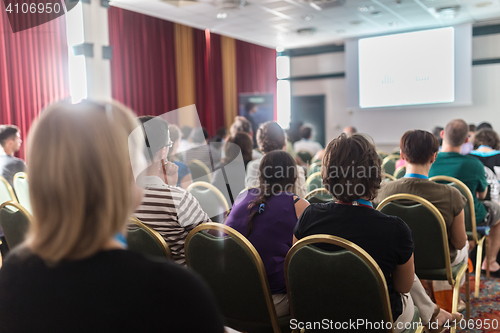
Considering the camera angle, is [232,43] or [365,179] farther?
[232,43]

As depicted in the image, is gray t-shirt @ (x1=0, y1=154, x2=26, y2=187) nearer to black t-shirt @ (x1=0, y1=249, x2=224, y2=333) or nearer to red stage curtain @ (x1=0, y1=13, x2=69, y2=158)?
red stage curtain @ (x1=0, y1=13, x2=69, y2=158)

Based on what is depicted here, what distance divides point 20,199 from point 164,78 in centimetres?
523

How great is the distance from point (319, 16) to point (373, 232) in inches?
274

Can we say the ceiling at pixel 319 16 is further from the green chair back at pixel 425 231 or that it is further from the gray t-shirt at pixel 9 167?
the green chair back at pixel 425 231

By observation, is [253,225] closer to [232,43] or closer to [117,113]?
[117,113]

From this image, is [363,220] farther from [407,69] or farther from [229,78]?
[229,78]

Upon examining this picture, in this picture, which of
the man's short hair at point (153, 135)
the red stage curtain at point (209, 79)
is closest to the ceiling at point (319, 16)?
the red stage curtain at point (209, 79)

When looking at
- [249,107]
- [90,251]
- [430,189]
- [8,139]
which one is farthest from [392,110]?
[90,251]

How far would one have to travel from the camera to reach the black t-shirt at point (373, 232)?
139cm

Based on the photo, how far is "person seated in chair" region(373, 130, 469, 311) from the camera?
216 cm

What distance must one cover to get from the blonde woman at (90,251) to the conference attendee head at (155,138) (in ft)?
3.74

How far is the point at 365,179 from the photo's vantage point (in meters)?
1.52

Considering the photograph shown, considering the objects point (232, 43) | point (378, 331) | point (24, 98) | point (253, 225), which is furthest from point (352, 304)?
point (232, 43)

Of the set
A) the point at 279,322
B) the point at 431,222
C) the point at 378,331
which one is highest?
the point at 431,222
